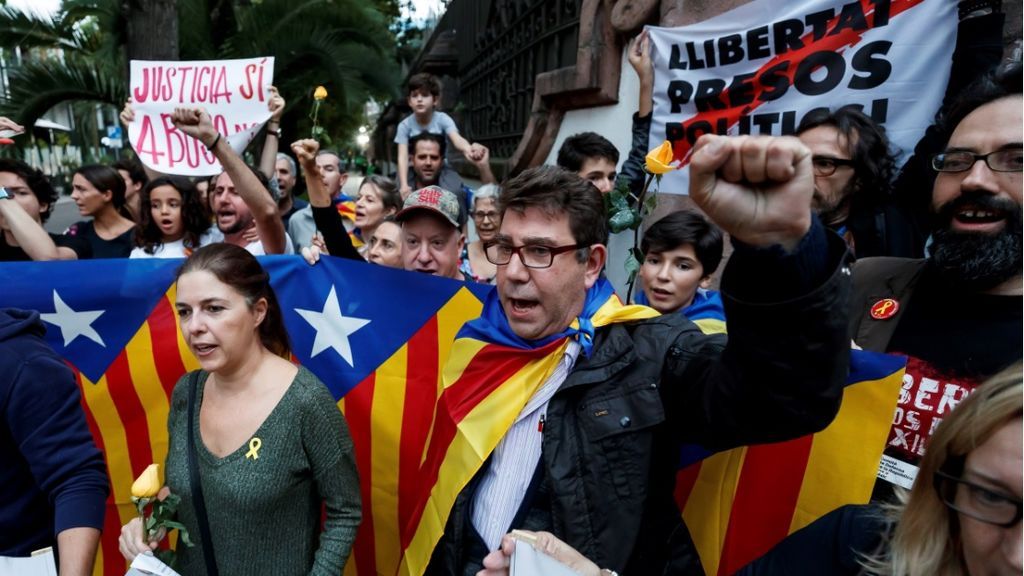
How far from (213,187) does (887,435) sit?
3551mm

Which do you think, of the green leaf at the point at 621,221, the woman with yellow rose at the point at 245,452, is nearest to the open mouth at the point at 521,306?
the woman with yellow rose at the point at 245,452

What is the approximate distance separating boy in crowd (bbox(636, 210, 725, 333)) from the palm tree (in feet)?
22.9

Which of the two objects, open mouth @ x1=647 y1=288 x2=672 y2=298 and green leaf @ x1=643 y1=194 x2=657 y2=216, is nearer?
open mouth @ x1=647 y1=288 x2=672 y2=298

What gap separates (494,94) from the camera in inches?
327

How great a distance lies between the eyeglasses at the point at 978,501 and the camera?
97 cm

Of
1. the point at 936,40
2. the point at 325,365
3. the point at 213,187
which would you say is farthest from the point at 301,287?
the point at 936,40

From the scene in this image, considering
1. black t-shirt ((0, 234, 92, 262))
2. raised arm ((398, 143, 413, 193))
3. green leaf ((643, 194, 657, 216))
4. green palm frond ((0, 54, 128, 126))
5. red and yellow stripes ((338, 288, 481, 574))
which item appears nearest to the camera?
red and yellow stripes ((338, 288, 481, 574))

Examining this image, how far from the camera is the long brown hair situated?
202cm

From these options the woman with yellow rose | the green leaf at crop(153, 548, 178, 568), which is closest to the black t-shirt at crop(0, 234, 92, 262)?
the woman with yellow rose

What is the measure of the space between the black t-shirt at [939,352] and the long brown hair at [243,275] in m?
1.85

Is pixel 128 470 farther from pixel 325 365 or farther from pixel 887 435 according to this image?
pixel 887 435

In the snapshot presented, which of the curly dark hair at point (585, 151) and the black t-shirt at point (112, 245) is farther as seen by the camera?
the black t-shirt at point (112, 245)

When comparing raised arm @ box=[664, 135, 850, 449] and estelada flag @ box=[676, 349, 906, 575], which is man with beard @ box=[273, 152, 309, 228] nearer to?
estelada flag @ box=[676, 349, 906, 575]

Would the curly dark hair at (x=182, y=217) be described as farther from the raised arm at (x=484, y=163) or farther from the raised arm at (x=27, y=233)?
the raised arm at (x=484, y=163)
